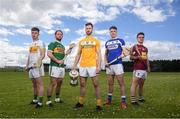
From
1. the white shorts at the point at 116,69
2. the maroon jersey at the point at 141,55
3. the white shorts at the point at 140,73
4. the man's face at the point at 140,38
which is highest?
the man's face at the point at 140,38

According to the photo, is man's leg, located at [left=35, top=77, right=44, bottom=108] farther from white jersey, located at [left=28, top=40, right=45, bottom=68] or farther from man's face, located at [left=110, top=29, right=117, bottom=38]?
man's face, located at [left=110, top=29, right=117, bottom=38]

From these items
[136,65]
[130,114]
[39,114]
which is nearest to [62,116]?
[39,114]

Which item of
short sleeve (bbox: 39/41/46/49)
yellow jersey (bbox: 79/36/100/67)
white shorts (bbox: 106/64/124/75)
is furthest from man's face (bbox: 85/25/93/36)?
short sleeve (bbox: 39/41/46/49)

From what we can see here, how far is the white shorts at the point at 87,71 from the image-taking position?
12.3 m

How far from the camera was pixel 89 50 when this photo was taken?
12.5 meters

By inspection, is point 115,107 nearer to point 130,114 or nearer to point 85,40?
point 130,114

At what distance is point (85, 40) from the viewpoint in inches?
498

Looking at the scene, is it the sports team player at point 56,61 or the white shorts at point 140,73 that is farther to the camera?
the white shorts at point 140,73

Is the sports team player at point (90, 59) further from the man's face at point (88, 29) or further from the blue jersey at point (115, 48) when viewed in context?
the blue jersey at point (115, 48)

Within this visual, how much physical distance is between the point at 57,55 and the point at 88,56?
1682 millimetres

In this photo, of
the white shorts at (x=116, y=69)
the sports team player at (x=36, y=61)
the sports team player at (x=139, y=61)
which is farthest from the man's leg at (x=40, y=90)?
the sports team player at (x=139, y=61)

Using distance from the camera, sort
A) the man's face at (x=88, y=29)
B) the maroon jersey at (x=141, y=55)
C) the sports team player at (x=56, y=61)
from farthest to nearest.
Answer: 1. the maroon jersey at (x=141, y=55)
2. the sports team player at (x=56, y=61)
3. the man's face at (x=88, y=29)

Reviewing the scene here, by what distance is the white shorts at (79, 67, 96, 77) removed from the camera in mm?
12336

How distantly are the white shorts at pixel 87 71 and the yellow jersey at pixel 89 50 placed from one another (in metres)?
0.11
